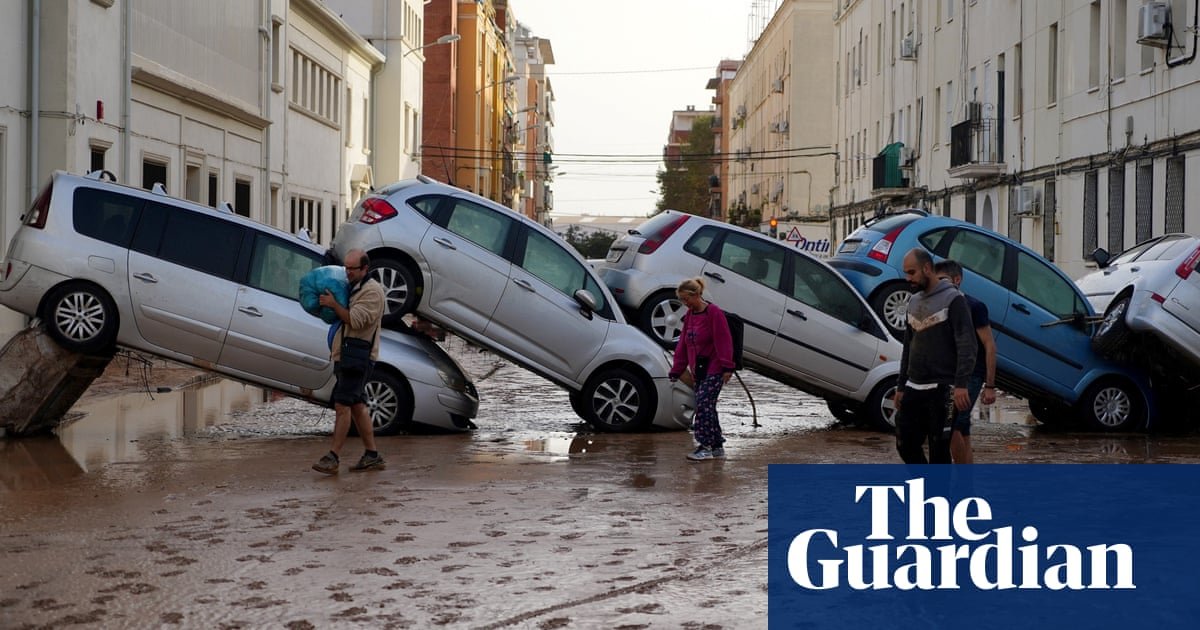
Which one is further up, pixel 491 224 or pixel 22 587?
pixel 491 224

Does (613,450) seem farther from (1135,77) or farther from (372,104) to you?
(372,104)

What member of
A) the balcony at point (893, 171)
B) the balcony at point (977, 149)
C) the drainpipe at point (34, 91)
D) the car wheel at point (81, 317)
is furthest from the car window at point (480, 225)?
the balcony at point (893, 171)

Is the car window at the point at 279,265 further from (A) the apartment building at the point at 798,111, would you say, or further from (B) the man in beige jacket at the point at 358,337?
(A) the apartment building at the point at 798,111

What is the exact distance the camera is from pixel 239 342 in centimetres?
1377

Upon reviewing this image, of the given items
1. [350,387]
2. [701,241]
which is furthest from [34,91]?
[350,387]

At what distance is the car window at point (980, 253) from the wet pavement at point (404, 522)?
70.1 inches

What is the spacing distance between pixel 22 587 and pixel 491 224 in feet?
26.2

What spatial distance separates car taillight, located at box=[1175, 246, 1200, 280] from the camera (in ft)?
→ 52.1

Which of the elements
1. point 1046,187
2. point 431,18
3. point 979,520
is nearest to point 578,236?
point 431,18

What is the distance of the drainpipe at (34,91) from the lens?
20.6m

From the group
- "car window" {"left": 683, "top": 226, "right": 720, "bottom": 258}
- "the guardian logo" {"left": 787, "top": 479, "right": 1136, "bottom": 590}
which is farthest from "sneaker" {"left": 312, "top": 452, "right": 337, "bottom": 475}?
"car window" {"left": 683, "top": 226, "right": 720, "bottom": 258}

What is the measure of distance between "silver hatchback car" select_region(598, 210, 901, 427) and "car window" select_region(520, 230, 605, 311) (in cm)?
90

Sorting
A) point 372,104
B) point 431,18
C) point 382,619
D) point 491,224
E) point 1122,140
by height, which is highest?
point 431,18

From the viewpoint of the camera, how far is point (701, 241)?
15.9 m
